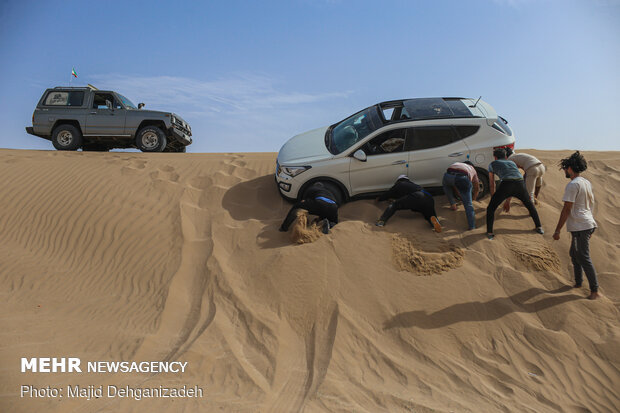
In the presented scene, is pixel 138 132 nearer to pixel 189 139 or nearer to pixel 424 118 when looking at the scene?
pixel 189 139

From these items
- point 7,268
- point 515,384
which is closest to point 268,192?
point 7,268

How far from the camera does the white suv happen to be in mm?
7168

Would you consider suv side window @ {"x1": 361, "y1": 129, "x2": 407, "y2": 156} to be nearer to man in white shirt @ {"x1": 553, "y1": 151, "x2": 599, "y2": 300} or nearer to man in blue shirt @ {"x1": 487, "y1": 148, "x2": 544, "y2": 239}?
man in blue shirt @ {"x1": 487, "y1": 148, "x2": 544, "y2": 239}

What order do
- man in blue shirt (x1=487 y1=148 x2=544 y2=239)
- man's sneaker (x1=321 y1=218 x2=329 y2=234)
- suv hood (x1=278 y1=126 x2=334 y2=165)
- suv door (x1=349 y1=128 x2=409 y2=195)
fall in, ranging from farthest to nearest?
suv hood (x1=278 y1=126 x2=334 y2=165) < suv door (x1=349 y1=128 x2=409 y2=195) < man's sneaker (x1=321 y1=218 x2=329 y2=234) < man in blue shirt (x1=487 y1=148 x2=544 y2=239)

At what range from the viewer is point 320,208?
21.6 ft

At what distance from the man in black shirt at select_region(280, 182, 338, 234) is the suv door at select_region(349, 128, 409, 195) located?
84cm

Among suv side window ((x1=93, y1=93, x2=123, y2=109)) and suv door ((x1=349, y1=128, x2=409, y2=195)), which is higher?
suv side window ((x1=93, y1=93, x2=123, y2=109))

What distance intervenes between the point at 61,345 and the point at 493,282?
Result: 6155 mm

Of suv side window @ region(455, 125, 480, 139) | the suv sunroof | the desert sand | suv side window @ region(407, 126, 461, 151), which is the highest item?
the suv sunroof

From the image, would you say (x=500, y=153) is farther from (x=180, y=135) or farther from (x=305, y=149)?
(x=180, y=135)

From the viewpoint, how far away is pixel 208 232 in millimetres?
7199

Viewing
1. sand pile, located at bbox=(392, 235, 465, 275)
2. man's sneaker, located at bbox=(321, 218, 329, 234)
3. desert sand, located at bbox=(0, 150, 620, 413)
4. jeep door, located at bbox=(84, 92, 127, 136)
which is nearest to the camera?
desert sand, located at bbox=(0, 150, 620, 413)

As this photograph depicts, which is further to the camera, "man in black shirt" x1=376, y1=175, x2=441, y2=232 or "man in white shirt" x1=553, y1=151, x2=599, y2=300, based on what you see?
"man in black shirt" x1=376, y1=175, x2=441, y2=232

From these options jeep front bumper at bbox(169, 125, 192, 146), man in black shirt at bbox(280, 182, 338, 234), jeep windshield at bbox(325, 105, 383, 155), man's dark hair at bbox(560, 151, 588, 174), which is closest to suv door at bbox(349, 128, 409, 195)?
jeep windshield at bbox(325, 105, 383, 155)
